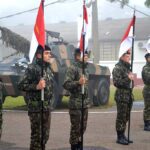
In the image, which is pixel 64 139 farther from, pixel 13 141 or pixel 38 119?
pixel 38 119

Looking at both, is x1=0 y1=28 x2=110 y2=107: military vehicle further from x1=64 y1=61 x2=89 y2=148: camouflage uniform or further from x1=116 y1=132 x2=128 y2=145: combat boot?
x1=64 y1=61 x2=89 y2=148: camouflage uniform

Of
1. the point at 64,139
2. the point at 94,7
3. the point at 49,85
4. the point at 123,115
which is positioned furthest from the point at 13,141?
the point at 94,7

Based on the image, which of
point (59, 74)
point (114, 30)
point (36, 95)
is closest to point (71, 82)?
point (36, 95)

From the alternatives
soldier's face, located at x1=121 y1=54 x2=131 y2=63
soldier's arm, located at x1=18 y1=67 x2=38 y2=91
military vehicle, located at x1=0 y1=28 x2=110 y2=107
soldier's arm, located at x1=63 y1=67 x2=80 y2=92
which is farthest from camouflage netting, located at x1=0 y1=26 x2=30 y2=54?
soldier's arm, located at x1=18 y1=67 x2=38 y2=91

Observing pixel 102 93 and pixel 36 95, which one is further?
pixel 102 93

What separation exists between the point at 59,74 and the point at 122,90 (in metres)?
5.51

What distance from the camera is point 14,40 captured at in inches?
645

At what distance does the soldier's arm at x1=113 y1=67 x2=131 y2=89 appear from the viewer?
319 inches

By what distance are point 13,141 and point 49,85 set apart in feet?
9.22

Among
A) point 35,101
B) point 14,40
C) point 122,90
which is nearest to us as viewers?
point 35,101

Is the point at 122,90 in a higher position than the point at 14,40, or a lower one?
lower

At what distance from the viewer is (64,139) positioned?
9070 mm

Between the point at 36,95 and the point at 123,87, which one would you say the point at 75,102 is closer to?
the point at 36,95

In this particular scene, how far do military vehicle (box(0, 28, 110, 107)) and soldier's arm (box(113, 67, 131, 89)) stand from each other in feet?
15.9
